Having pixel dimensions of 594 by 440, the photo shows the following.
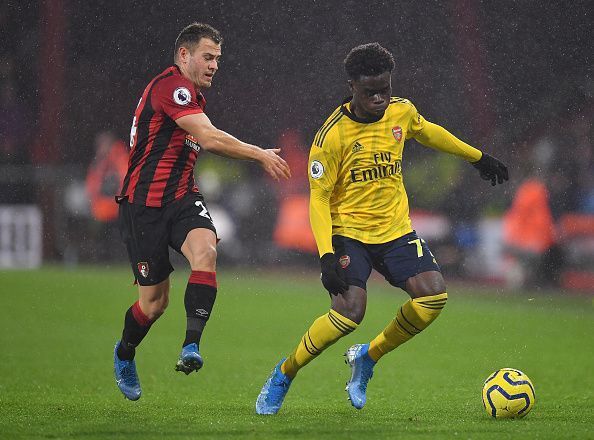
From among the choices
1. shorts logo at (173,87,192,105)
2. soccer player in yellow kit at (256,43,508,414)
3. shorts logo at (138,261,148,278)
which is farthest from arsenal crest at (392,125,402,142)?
shorts logo at (138,261,148,278)

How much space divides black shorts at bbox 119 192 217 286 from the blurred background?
5.80 meters

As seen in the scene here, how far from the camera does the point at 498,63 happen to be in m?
14.3

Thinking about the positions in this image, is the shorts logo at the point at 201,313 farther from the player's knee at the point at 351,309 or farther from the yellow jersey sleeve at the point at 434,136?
the yellow jersey sleeve at the point at 434,136

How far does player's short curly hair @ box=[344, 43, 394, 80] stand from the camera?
611cm

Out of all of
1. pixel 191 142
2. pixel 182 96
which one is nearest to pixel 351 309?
pixel 191 142

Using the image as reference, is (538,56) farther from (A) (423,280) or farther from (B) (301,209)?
(A) (423,280)

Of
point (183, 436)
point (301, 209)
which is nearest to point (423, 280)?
point (183, 436)

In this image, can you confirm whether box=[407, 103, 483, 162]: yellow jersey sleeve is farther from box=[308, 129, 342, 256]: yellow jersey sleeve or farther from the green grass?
the green grass

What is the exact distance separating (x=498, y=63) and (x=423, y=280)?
8635 millimetres

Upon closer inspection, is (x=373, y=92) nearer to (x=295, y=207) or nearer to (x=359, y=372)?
(x=359, y=372)

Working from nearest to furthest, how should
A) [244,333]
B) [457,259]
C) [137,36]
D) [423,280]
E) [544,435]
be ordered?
1. [544,435]
2. [423,280]
3. [244,333]
4. [137,36]
5. [457,259]

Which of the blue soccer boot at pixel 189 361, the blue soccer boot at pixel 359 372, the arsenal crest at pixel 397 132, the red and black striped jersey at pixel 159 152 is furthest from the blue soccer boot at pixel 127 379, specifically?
the arsenal crest at pixel 397 132

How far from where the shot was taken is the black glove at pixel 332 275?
5.97m

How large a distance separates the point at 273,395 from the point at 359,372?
547 mm
